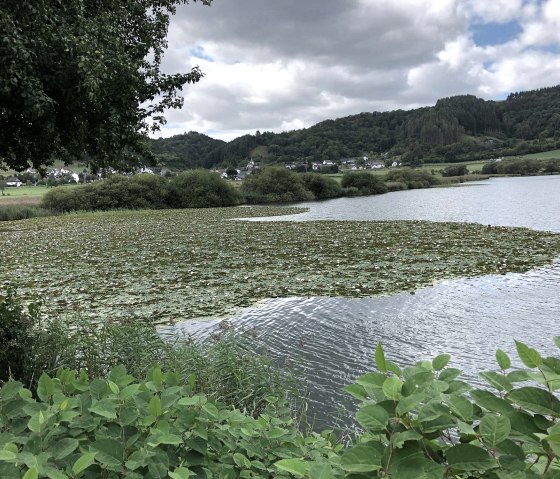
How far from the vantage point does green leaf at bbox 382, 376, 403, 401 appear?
1.29 meters

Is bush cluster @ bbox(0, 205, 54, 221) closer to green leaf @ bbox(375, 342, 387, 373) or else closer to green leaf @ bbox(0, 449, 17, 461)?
green leaf @ bbox(0, 449, 17, 461)

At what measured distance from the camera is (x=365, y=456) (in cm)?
124

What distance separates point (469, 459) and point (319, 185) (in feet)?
249

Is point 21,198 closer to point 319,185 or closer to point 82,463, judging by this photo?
point 319,185

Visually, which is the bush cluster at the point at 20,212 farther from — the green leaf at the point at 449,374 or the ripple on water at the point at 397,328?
the green leaf at the point at 449,374

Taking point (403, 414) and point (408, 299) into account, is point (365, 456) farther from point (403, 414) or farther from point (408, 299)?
point (408, 299)

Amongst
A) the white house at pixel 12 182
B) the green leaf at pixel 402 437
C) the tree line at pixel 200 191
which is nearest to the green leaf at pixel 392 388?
the green leaf at pixel 402 437

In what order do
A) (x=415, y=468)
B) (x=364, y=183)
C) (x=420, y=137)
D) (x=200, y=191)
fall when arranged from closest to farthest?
(x=415, y=468) < (x=200, y=191) < (x=364, y=183) < (x=420, y=137)

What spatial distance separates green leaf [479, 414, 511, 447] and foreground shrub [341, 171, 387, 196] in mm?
78686

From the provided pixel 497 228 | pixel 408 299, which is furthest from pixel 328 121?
pixel 408 299

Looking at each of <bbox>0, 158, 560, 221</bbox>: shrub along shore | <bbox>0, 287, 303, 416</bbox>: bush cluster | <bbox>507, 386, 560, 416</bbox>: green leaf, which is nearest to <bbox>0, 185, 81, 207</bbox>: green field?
A: <bbox>0, 158, 560, 221</bbox>: shrub along shore

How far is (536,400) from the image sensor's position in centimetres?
124

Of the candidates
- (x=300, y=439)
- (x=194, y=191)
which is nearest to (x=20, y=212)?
(x=194, y=191)

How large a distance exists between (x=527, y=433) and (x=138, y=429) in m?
1.47
